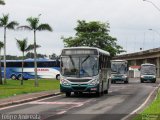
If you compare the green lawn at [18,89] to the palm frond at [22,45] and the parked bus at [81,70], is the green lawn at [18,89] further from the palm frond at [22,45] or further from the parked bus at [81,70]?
the palm frond at [22,45]

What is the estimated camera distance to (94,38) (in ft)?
335

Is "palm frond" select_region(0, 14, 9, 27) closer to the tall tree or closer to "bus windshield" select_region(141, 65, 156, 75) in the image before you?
"bus windshield" select_region(141, 65, 156, 75)

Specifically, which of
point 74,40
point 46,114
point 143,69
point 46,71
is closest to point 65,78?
point 46,114

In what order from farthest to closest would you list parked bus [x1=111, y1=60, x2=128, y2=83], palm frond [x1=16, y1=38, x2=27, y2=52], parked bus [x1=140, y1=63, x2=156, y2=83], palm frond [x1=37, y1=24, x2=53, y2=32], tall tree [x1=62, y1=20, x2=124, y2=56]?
tall tree [x1=62, y1=20, x2=124, y2=56] → parked bus [x1=140, y1=63, x2=156, y2=83] → parked bus [x1=111, y1=60, x2=128, y2=83] → palm frond [x1=16, y1=38, x2=27, y2=52] → palm frond [x1=37, y1=24, x2=53, y2=32]

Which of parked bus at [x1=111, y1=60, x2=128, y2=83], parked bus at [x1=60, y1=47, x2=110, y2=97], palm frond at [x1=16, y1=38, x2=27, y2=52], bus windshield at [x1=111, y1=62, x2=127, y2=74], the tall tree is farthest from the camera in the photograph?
the tall tree

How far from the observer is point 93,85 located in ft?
110

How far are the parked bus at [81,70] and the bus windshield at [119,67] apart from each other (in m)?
36.9

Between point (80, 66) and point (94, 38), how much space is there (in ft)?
225

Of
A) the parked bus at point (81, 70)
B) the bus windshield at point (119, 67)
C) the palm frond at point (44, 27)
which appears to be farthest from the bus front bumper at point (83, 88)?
the bus windshield at point (119, 67)

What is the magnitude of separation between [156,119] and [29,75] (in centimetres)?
7308

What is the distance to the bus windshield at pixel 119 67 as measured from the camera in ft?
234

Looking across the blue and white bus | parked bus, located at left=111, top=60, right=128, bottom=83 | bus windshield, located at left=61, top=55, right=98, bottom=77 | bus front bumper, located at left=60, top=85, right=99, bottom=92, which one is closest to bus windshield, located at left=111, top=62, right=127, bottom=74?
parked bus, located at left=111, top=60, right=128, bottom=83

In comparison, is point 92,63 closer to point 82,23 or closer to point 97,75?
point 97,75

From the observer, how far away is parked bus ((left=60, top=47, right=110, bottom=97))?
111 ft
